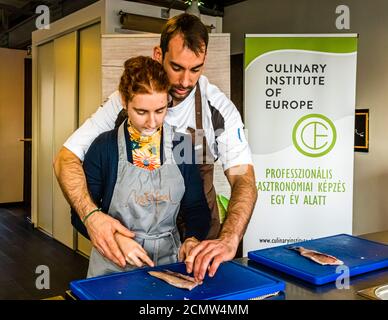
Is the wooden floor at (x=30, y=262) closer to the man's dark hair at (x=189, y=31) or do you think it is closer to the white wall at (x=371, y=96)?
the man's dark hair at (x=189, y=31)

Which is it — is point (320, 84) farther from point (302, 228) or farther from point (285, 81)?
point (302, 228)

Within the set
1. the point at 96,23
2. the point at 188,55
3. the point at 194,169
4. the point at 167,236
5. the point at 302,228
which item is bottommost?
the point at 302,228

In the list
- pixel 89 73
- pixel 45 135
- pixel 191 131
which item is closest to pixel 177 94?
pixel 191 131

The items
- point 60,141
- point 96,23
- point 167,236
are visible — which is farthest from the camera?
point 60,141

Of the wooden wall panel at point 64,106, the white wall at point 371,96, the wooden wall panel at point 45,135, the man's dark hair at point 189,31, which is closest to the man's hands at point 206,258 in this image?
the man's dark hair at point 189,31

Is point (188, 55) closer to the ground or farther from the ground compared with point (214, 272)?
farther from the ground

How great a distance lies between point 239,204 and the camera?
6.37 ft

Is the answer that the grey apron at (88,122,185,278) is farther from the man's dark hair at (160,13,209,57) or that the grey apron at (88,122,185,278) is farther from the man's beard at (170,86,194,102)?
the man's dark hair at (160,13,209,57)

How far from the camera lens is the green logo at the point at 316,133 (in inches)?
125

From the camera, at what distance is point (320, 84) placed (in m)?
3.14

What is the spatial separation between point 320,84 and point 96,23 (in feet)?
7.57
